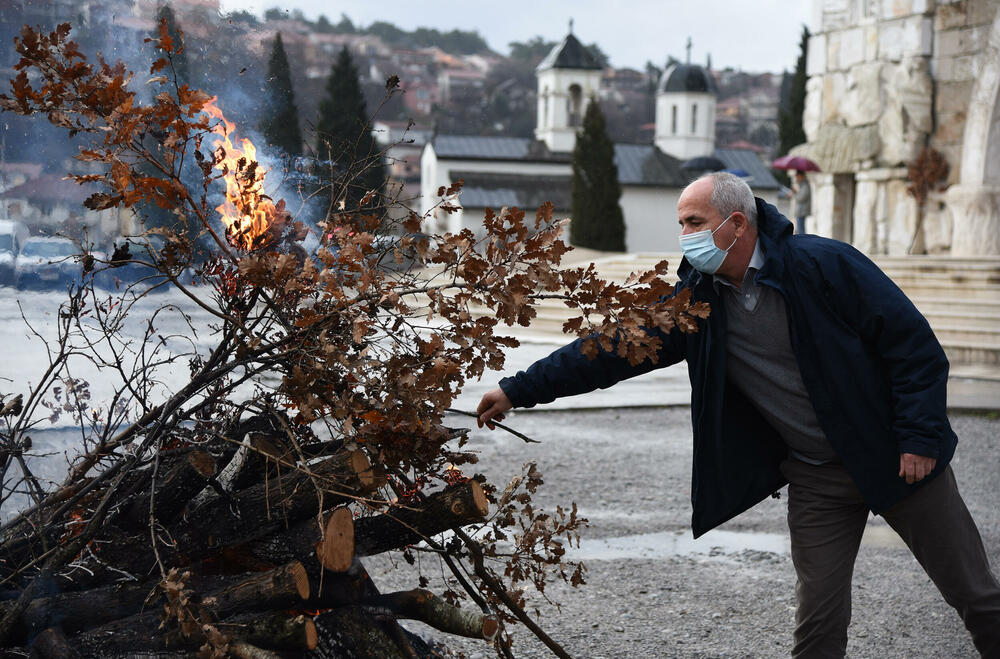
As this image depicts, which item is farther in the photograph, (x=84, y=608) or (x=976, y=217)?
(x=976, y=217)

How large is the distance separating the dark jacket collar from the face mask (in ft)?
0.35

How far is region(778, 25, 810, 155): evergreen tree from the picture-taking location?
1855 inches

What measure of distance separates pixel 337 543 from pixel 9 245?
2221mm

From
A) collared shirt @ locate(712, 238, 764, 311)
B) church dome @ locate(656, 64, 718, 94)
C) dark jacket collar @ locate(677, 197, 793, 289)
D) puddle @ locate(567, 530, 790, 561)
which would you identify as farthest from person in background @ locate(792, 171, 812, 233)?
church dome @ locate(656, 64, 718, 94)

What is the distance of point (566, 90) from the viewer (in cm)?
7000

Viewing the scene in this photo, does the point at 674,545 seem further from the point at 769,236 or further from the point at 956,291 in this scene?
the point at 956,291

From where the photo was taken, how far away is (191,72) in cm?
439

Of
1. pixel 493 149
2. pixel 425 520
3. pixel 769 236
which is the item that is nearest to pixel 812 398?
pixel 769 236

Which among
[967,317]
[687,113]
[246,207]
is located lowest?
[967,317]

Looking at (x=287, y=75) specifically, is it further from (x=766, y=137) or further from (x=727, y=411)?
(x=766, y=137)

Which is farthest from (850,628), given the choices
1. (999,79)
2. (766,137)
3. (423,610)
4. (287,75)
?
(766,137)

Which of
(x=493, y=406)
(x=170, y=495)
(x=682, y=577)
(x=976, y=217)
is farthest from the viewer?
(x=976, y=217)

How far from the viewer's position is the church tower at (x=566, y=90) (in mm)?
69438

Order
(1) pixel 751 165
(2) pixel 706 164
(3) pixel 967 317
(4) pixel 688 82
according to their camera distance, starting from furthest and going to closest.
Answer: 1. (4) pixel 688 82
2. (1) pixel 751 165
3. (2) pixel 706 164
4. (3) pixel 967 317
